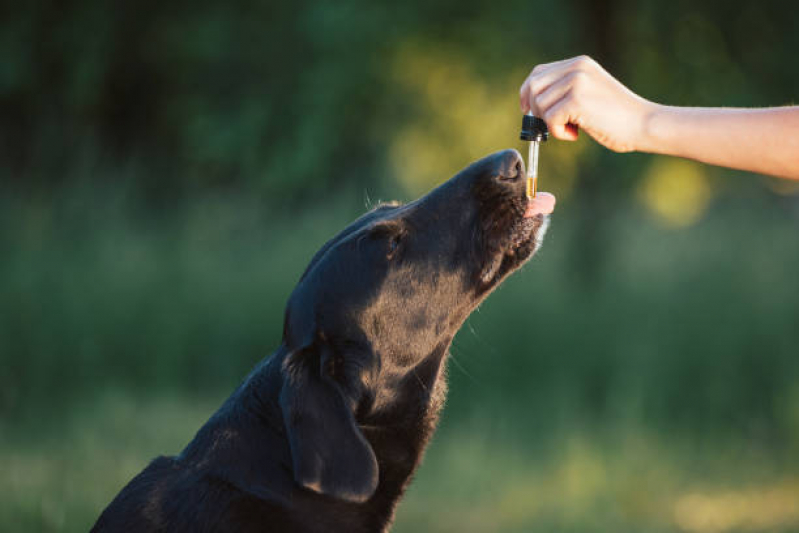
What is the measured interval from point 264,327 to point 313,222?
132 cm

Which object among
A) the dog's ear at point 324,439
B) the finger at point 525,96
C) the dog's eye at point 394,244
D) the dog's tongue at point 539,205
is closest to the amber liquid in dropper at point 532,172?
the dog's tongue at point 539,205

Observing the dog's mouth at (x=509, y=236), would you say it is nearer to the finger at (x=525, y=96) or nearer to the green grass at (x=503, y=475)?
the finger at (x=525, y=96)

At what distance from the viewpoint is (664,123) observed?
292 cm

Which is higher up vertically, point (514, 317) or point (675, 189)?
point (514, 317)

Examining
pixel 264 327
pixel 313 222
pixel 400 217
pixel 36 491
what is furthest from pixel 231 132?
pixel 400 217

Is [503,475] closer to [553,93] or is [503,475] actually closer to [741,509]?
[741,509]

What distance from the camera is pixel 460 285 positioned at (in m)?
3.26

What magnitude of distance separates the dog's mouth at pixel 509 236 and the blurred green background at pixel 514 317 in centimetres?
269

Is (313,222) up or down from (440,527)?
up

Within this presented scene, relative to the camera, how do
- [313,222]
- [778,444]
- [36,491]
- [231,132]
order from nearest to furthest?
[36,491] < [778,444] < [313,222] < [231,132]

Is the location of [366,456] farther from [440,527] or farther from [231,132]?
[231,132]

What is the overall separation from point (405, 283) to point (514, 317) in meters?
4.77

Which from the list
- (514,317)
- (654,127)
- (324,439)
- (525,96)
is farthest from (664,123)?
(514,317)

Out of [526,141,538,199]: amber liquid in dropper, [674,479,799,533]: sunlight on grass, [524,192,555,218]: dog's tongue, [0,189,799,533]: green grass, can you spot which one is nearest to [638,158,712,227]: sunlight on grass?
[0,189,799,533]: green grass
